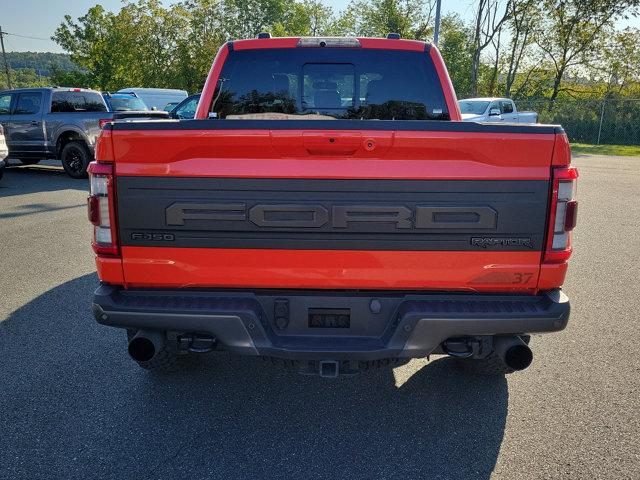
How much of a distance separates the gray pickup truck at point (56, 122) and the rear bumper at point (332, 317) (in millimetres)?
11271

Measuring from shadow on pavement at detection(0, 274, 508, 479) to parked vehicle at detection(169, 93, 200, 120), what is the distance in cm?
1099

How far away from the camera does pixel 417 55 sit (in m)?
3.91

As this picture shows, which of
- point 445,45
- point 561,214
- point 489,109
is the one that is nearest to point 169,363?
point 561,214

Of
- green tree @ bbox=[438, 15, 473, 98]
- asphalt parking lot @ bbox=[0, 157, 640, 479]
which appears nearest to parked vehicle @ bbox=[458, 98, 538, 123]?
asphalt parking lot @ bbox=[0, 157, 640, 479]

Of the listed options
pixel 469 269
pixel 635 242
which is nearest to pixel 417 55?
pixel 469 269

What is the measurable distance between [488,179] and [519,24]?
1489 inches

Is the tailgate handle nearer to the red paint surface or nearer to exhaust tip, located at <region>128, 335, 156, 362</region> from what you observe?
the red paint surface

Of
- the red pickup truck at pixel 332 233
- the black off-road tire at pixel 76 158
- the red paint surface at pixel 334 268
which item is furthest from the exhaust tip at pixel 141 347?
the black off-road tire at pixel 76 158

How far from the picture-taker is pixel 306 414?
301 centimetres

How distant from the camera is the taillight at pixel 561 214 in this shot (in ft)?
7.82

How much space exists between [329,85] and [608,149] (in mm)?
26501

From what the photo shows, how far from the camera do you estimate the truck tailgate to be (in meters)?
2.34

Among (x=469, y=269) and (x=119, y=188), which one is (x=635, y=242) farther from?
(x=119, y=188)

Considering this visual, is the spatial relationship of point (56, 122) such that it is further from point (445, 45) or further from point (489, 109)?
point (445, 45)
